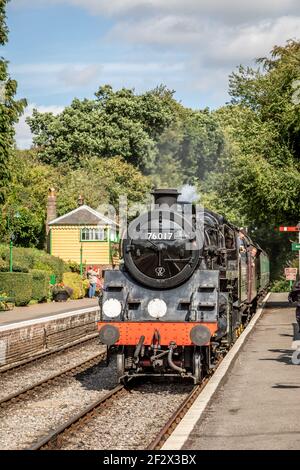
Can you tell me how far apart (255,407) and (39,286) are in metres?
27.2

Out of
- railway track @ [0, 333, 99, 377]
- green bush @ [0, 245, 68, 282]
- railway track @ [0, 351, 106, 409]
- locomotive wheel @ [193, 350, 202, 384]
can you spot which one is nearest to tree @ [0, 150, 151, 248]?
green bush @ [0, 245, 68, 282]

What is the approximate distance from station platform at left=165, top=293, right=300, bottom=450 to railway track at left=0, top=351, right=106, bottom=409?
319 centimetres

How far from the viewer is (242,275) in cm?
2166

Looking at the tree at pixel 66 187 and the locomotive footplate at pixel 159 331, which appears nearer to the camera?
the locomotive footplate at pixel 159 331

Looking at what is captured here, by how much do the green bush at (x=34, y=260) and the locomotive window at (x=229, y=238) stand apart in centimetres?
2318

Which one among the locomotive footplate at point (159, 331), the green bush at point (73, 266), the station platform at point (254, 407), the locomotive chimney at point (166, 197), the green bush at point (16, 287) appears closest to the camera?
the station platform at point (254, 407)

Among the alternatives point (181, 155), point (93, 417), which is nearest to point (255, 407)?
point (93, 417)

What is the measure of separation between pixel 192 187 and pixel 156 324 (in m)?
7.91

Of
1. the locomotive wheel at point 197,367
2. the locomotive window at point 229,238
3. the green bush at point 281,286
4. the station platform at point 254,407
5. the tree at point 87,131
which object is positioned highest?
the tree at point 87,131

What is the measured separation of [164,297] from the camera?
14.3m

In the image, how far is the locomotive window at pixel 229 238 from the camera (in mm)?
18750

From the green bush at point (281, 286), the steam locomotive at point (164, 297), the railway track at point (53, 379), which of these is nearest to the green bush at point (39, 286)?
the railway track at point (53, 379)

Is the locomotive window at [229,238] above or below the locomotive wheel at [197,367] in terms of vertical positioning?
above

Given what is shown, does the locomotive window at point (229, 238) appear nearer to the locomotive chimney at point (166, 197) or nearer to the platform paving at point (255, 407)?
the platform paving at point (255, 407)
